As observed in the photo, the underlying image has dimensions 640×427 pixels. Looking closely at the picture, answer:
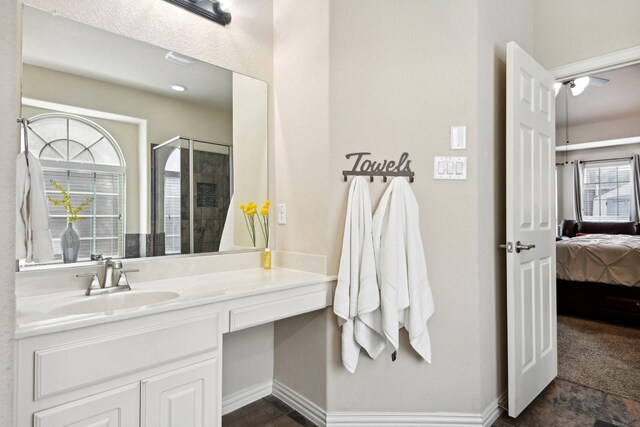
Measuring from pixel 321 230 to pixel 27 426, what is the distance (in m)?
1.33

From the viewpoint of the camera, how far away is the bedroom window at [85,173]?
1.48 metres

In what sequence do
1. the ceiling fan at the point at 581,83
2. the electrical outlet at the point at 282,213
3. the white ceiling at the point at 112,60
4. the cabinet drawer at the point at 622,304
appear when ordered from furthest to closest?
the ceiling fan at the point at 581,83, the cabinet drawer at the point at 622,304, the electrical outlet at the point at 282,213, the white ceiling at the point at 112,60

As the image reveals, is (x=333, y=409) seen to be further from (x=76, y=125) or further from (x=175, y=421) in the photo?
(x=76, y=125)

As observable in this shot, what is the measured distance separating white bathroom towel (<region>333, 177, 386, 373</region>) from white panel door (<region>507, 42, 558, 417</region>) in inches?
30.2

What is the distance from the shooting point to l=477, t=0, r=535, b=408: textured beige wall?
1.83 m

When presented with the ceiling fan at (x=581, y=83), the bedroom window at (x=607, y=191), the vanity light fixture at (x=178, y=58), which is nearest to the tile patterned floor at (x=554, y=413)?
the vanity light fixture at (x=178, y=58)

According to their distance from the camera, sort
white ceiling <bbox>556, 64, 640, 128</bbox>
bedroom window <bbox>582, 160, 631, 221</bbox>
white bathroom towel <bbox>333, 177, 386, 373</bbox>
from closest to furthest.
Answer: white bathroom towel <bbox>333, 177, 386, 373</bbox> < white ceiling <bbox>556, 64, 640, 128</bbox> < bedroom window <bbox>582, 160, 631, 221</bbox>

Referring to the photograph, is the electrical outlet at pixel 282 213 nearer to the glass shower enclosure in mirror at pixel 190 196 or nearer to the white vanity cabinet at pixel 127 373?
the glass shower enclosure in mirror at pixel 190 196

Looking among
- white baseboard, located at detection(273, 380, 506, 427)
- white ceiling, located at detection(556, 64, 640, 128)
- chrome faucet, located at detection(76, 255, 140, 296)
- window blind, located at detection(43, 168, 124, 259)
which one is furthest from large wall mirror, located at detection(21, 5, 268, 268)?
white ceiling, located at detection(556, 64, 640, 128)

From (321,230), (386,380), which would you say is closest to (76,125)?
(321,230)

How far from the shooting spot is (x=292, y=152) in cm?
208

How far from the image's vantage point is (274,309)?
162 centimetres

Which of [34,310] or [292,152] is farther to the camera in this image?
[292,152]

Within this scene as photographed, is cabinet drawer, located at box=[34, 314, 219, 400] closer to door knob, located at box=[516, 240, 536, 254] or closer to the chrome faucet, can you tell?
the chrome faucet
